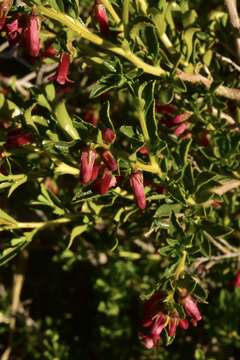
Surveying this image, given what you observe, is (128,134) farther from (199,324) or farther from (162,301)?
(199,324)

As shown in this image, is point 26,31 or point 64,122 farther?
point 64,122

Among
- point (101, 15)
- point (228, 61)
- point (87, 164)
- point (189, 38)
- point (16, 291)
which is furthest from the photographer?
point (16, 291)

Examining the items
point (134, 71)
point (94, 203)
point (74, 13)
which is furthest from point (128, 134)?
point (94, 203)

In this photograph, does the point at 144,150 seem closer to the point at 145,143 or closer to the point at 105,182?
the point at 145,143

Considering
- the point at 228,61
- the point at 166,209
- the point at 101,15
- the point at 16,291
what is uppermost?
the point at 101,15

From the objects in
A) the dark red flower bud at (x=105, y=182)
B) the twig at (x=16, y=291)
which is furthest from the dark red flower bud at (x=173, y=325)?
the twig at (x=16, y=291)

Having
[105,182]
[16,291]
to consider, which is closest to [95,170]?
[105,182]

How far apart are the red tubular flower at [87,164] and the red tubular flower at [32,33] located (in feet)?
0.82

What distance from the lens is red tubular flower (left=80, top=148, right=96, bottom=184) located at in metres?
1.21

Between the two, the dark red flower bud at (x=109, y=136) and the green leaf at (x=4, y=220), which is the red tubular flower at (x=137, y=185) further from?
the green leaf at (x=4, y=220)

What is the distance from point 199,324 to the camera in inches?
101

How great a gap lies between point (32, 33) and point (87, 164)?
0.29m

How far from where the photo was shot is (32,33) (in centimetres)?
121

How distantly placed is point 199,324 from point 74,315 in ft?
2.25
